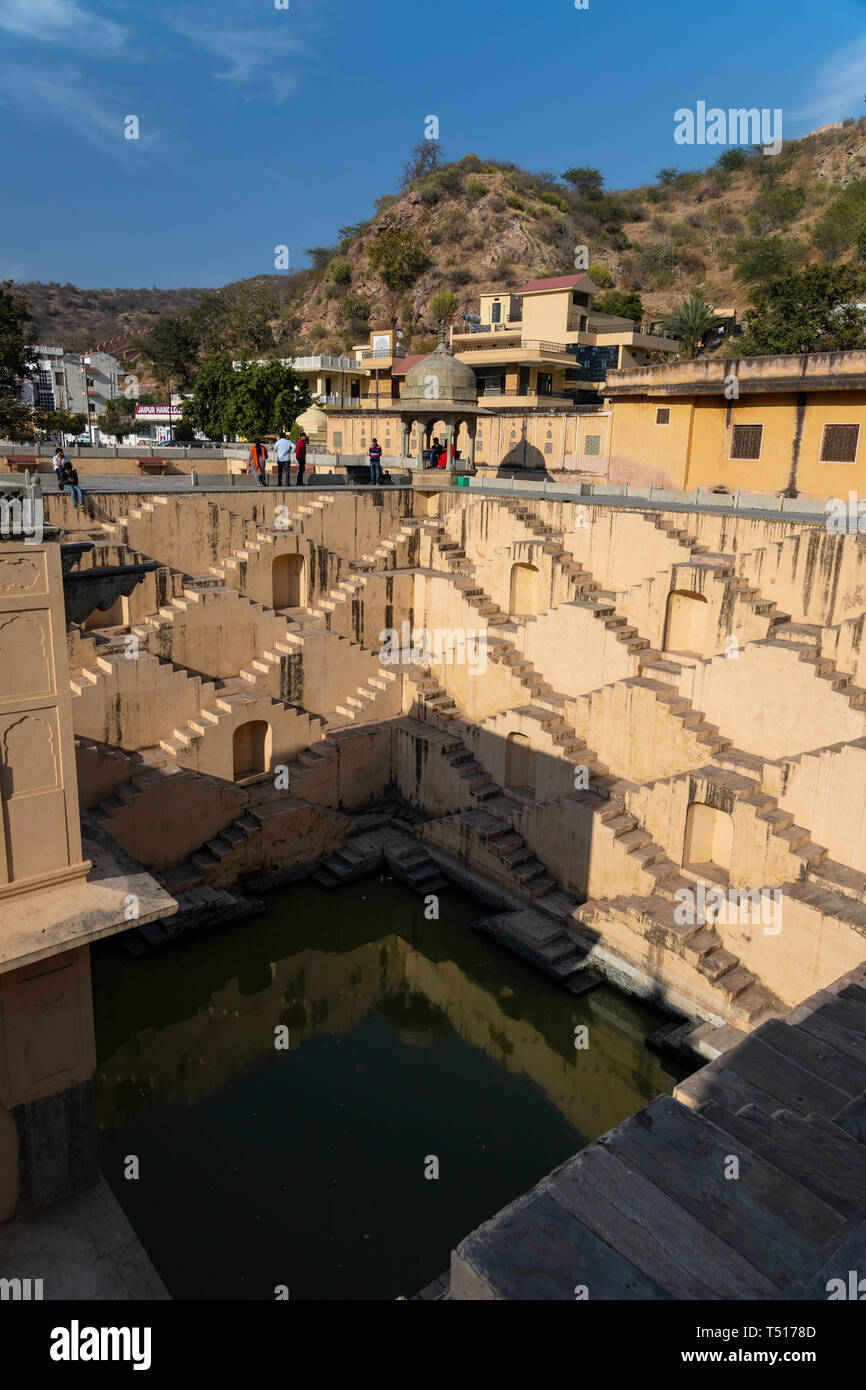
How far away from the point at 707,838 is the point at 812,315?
26.0 meters

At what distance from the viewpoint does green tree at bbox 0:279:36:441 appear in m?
22.1

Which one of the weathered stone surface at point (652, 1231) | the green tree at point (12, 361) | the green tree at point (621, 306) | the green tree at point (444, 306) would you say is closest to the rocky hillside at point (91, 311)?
the green tree at point (444, 306)

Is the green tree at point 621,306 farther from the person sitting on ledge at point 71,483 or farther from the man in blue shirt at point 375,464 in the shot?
the person sitting on ledge at point 71,483

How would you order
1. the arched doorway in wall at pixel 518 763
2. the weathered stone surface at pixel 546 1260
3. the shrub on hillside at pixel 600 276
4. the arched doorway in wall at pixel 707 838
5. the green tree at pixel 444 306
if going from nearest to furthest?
the weathered stone surface at pixel 546 1260 → the arched doorway in wall at pixel 707 838 → the arched doorway in wall at pixel 518 763 → the green tree at pixel 444 306 → the shrub on hillside at pixel 600 276

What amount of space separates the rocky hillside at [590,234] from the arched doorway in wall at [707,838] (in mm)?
40973

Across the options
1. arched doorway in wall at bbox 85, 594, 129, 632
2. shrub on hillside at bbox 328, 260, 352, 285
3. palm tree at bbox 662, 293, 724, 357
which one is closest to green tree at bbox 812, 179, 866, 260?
palm tree at bbox 662, 293, 724, 357

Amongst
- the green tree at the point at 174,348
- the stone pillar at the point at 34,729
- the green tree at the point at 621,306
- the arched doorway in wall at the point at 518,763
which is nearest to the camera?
the stone pillar at the point at 34,729

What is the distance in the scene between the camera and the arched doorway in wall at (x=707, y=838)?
511 inches

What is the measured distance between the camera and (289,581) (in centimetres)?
1889

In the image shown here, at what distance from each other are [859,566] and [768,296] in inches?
1009

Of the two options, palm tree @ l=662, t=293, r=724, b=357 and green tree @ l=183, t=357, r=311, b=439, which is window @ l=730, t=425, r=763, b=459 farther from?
palm tree @ l=662, t=293, r=724, b=357

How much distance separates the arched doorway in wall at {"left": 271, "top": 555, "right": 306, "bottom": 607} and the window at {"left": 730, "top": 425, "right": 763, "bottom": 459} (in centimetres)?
949

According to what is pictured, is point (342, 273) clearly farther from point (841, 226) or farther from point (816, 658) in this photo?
point (816, 658)

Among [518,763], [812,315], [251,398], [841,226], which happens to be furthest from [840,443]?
[841,226]
